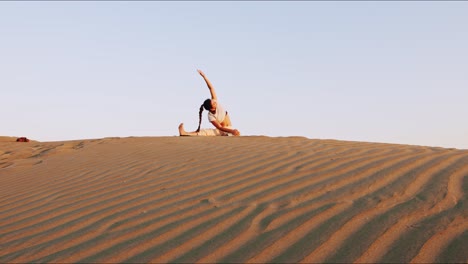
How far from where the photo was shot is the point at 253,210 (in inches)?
130

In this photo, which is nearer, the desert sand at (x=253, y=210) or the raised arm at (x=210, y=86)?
the desert sand at (x=253, y=210)

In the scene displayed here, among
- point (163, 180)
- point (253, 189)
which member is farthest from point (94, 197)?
point (253, 189)

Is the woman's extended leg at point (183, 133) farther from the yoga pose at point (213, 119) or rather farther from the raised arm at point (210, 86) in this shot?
the raised arm at point (210, 86)

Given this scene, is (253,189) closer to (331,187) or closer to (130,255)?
(331,187)

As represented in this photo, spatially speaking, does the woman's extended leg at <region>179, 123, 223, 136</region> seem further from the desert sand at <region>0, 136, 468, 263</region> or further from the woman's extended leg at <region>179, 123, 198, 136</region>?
the desert sand at <region>0, 136, 468, 263</region>

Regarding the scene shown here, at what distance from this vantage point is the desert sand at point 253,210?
2625 millimetres

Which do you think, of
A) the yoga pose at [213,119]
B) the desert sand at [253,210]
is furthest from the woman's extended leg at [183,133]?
the desert sand at [253,210]

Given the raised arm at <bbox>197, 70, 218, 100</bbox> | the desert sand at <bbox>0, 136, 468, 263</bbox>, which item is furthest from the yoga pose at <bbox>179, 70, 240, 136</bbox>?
the desert sand at <bbox>0, 136, 468, 263</bbox>

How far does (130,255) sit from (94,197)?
1721mm

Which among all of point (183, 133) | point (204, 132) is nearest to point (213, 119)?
point (204, 132)

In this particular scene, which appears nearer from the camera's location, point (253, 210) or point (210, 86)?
point (253, 210)

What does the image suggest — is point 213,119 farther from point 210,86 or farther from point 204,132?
point 210,86

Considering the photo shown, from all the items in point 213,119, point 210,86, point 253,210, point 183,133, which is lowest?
point 253,210

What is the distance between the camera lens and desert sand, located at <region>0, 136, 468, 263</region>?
103 inches
